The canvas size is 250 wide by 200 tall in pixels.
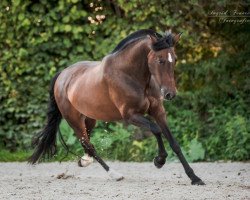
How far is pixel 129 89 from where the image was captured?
7.66 meters

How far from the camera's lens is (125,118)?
7727mm

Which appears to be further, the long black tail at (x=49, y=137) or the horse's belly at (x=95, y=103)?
the long black tail at (x=49, y=137)

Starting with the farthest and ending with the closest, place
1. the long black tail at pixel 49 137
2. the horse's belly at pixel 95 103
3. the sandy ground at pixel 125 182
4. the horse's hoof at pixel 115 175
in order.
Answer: the long black tail at pixel 49 137 → the horse's hoof at pixel 115 175 → the horse's belly at pixel 95 103 → the sandy ground at pixel 125 182

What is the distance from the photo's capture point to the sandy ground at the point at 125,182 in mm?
6637

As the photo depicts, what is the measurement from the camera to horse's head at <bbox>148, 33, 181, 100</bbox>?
711 cm

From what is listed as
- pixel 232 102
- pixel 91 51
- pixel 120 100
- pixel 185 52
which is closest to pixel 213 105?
pixel 232 102

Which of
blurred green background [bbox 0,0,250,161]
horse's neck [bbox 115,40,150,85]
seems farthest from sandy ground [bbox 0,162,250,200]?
horse's neck [bbox 115,40,150,85]

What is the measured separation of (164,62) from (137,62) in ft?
1.98

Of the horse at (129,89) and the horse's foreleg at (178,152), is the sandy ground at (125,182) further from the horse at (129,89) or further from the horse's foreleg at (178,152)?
the horse at (129,89)

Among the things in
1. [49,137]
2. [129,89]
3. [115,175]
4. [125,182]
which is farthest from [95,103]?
[49,137]

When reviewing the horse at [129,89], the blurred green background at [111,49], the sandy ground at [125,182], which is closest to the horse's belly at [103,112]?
the horse at [129,89]

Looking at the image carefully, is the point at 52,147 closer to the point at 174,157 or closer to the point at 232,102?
the point at 174,157

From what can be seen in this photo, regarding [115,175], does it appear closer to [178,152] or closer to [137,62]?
[178,152]

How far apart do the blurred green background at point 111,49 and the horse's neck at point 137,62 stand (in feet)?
10.7
